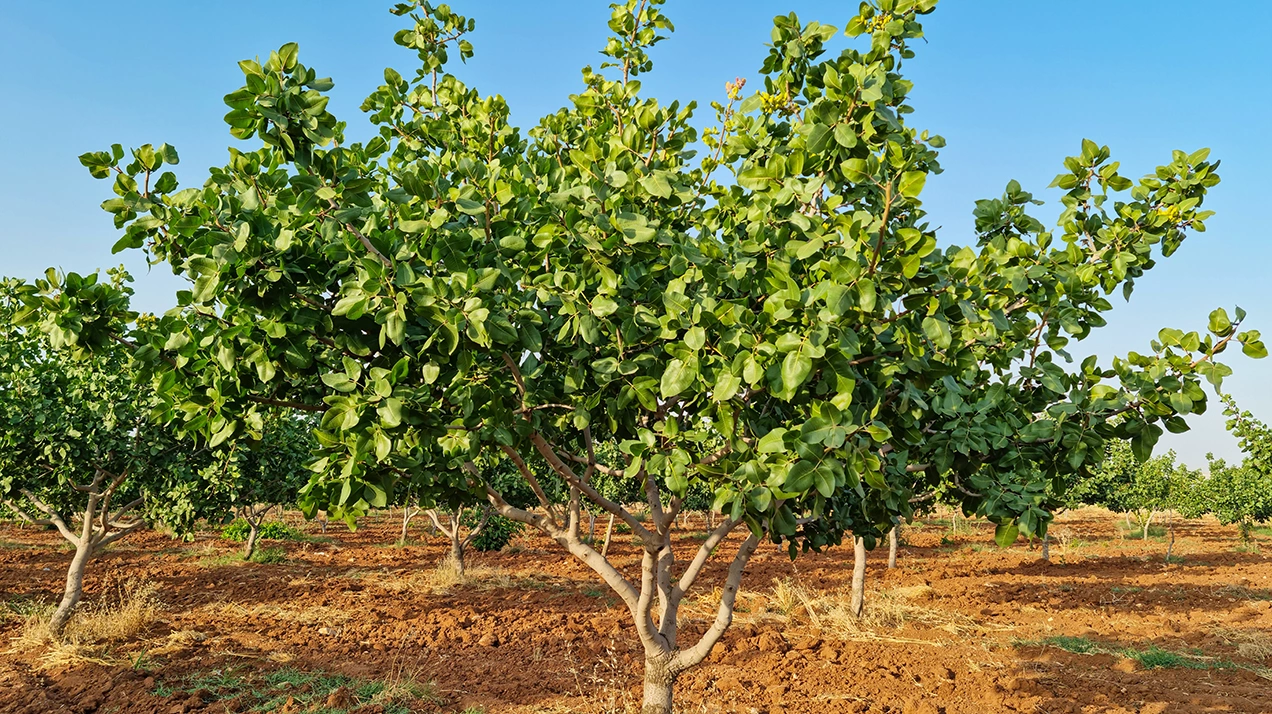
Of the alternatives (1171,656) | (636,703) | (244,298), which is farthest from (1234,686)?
(244,298)

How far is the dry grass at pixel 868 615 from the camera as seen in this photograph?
536 inches

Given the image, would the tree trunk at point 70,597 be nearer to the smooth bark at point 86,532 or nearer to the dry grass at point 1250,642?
the smooth bark at point 86,532

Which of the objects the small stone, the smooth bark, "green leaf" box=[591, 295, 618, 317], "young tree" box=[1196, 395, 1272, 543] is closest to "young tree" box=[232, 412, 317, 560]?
the smooth bark

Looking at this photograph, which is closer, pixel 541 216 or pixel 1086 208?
pixel 541 216

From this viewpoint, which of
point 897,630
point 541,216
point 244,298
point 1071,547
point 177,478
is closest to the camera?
point 244,298

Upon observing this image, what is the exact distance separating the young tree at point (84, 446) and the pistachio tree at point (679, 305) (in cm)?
837

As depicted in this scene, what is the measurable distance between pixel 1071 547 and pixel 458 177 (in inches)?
1421

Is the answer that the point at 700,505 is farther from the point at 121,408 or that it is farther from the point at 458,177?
the point at 458,177

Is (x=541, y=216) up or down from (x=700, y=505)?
up

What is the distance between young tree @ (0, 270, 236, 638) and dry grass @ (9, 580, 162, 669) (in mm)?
207

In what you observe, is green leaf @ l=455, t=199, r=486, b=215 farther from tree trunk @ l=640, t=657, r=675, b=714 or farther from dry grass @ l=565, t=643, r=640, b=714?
dry grass @ l=565, t=643, r=640, b=714

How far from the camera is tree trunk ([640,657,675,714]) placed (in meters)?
5.57

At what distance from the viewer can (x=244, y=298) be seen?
3.30 meters

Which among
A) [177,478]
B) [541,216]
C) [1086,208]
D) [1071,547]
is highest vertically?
[1086,208]
